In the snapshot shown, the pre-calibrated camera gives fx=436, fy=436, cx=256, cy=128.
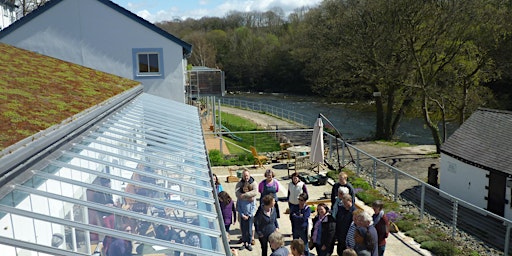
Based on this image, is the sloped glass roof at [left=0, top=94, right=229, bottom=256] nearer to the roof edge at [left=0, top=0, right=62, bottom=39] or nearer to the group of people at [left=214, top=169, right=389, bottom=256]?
the group of people at [left=214, top=169, right=389, bottom=256]

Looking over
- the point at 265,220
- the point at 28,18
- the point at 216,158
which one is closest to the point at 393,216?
the point at 265,220

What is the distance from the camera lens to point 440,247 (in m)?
9.30

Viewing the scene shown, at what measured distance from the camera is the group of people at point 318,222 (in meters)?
6.40

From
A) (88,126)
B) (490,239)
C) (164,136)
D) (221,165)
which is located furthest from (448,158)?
(88,126)

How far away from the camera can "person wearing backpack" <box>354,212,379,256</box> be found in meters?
6.36

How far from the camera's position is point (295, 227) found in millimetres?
8297

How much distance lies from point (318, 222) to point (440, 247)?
3.38 meters

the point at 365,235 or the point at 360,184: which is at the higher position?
the point at 365,235

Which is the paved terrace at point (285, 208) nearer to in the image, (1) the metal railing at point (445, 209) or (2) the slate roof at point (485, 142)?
(1) the metal railing at point (445, 209)

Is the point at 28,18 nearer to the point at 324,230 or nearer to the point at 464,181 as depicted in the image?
the point at 324,230

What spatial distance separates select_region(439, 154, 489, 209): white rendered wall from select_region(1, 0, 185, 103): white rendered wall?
40.6ft

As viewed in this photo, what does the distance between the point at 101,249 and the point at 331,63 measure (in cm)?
2585

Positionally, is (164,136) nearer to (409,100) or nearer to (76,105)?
(76,105)

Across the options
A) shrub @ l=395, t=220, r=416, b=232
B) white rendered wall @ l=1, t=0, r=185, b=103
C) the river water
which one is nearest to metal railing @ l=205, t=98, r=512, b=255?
shrub @ l=395, t=220, r=416, b=232
